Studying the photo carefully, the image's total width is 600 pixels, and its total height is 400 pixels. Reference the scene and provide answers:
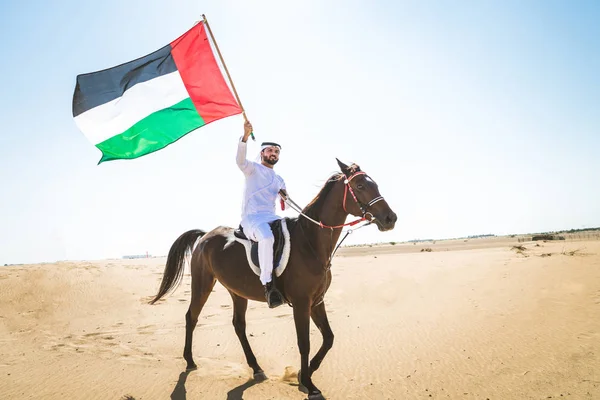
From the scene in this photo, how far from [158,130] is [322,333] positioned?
4782 mm

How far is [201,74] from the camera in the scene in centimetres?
664

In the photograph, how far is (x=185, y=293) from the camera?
14258 mm

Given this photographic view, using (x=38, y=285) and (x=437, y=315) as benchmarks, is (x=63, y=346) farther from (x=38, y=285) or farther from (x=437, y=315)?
(x=437, y=315)

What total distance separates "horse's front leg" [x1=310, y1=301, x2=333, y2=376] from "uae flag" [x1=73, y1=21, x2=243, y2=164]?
3.80m

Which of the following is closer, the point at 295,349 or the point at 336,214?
the point at 336,214

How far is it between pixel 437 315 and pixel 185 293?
1002 cm

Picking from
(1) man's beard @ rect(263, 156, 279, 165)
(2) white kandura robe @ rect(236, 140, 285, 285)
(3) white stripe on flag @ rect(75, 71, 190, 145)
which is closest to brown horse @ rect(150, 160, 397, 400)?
(2) white kandura robe @ rect(236, 140, 285, 285)

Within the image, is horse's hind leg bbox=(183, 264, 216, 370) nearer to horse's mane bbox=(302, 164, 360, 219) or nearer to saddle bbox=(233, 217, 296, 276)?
saddle bbox=(233, 217, 296, 276)

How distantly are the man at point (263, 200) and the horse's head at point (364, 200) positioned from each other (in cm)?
132

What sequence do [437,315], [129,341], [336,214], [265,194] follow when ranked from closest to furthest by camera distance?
[336,214], [265,194], [129,341], [437,315]

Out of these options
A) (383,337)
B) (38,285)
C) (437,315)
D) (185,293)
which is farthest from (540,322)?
(38,285)

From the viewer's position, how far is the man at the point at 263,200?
16.6 ft

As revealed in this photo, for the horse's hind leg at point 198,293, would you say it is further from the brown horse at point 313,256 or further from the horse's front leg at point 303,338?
the horse's front leg at point 303,338

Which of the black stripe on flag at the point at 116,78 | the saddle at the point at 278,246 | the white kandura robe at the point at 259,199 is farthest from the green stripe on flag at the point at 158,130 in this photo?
the saddle at the point at 278,246
